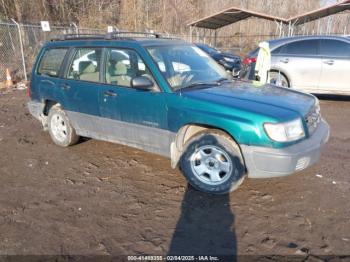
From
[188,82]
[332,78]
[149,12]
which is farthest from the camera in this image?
[149,12]

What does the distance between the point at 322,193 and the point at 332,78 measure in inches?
213

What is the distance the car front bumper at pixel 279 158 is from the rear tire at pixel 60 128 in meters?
3.14

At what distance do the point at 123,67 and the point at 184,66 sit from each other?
0.84 metres

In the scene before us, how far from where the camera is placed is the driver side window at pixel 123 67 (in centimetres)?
422

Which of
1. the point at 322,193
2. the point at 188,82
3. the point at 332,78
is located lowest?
the point at 322,193

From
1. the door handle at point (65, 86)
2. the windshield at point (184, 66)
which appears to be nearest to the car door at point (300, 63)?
the windshield at point (184, 66)

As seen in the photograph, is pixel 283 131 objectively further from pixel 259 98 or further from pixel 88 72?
pixel 88 72

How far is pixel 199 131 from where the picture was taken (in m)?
3.95

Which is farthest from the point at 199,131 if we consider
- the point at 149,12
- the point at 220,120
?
the point at 149,12

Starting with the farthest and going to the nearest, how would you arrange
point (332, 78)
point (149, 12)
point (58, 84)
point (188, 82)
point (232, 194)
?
1. point (149, 12)
2. point (332, 78)
3. point (58, 84)
4. point (188, 82)
5. point (232, 194)

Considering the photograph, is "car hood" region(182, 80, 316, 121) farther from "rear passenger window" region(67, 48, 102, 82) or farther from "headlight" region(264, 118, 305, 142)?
"rear passenger window" region(67, 48, 102, 82)

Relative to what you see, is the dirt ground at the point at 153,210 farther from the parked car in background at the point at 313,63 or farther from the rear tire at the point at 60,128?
the parked car in background at the point at 313,63

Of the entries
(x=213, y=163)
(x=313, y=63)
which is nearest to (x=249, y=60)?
(x=313, y=63)

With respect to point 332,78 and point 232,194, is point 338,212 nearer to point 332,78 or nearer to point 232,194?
point 232,194
